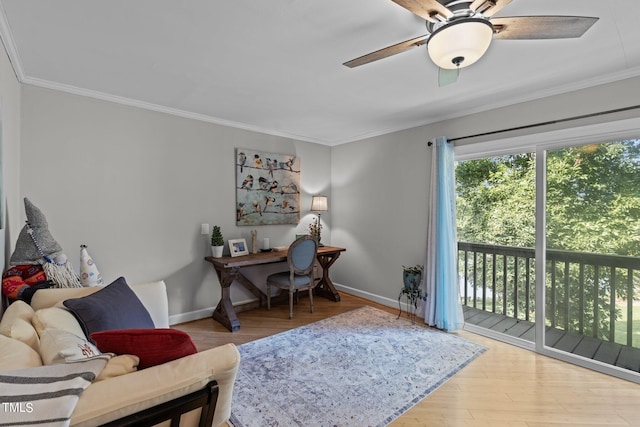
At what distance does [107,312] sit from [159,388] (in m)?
0.82

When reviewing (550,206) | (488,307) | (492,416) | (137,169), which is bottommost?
(492,416)

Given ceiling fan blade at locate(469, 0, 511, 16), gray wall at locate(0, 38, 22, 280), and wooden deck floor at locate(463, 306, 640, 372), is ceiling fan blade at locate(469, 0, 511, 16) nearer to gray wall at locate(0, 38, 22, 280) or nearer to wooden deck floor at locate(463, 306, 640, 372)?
gray wall at locate(0, 38, 22, 280)

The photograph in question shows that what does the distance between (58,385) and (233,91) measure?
2.46m

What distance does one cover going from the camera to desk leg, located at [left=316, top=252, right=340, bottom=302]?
4148 millimetres

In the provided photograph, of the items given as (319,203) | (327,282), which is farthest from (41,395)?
(319,203)

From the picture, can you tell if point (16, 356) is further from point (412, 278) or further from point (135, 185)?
point (412, 278)

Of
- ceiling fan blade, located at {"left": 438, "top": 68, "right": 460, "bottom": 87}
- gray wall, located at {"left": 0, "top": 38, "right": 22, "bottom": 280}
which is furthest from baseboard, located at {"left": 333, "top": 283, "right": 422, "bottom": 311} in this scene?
gray wall, located at {"left": 0, "top": 38, "right": 22, "bottom": 280}

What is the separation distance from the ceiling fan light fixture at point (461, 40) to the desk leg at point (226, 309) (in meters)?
2.74

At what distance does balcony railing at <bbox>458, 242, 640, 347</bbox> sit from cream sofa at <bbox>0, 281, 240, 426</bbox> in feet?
9.66

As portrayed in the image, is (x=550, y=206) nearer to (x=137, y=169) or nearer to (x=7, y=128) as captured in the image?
(x=137, y=169)

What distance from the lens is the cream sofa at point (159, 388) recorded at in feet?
2.64

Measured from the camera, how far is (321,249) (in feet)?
13.5

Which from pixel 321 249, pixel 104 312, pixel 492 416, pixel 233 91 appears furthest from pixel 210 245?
pixel 492 416

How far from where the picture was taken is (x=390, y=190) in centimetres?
390
